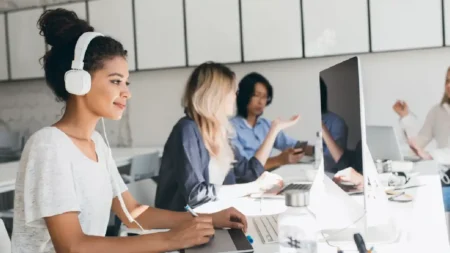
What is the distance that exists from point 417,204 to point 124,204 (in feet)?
3.59

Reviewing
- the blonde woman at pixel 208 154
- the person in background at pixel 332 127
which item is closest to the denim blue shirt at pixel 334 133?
the person in background at pixel 332 127

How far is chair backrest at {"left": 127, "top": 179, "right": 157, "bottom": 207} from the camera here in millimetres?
2609

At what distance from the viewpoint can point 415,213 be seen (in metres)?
1.80

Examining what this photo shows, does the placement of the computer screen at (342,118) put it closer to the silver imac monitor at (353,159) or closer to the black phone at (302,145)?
the silver imac monitor at (353,159)

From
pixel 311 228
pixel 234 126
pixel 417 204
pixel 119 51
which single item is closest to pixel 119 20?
pixel 234 126

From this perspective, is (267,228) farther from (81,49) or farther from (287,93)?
(287,93)

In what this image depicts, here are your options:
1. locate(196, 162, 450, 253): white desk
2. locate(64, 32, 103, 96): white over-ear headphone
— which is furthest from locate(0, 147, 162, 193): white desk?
locate(64, 32, 103, 96): white over-ear headphone

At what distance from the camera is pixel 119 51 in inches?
67.0

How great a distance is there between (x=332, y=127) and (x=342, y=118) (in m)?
0.10

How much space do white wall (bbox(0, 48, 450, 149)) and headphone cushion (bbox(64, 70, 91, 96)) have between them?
1456mm

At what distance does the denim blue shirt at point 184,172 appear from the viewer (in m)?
2.53

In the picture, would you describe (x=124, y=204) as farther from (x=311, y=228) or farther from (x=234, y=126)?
(x=234, y=126)

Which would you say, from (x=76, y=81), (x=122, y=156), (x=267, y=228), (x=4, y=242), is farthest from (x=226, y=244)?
(x=122, y=156)

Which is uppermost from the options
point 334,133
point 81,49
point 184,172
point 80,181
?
point 81,49
